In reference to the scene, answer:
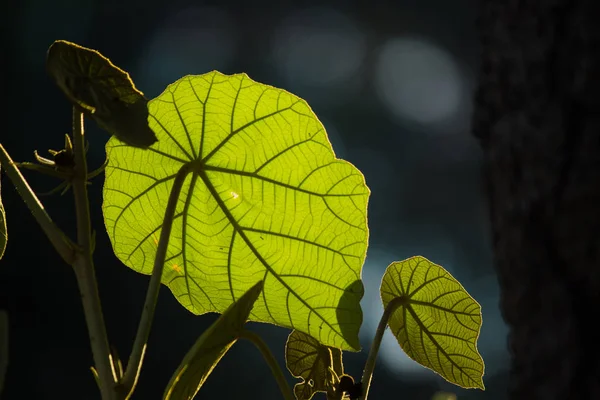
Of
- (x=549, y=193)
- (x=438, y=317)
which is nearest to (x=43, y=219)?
(x=438, y=317)

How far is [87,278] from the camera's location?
579 millimetres

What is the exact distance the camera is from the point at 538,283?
8.33ft

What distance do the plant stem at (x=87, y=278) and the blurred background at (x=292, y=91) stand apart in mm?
5404

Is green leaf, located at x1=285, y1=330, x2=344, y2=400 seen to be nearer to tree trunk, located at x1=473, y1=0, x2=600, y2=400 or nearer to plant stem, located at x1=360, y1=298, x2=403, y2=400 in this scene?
plant stem, located at x1=360, y1=298, x2=403, y2=400

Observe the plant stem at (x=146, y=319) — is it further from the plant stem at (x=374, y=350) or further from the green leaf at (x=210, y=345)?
the plant stem at (x=374, y=350)

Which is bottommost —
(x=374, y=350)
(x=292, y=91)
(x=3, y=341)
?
(x=3, y=341)

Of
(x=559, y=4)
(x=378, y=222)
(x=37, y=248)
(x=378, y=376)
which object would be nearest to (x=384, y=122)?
(x=378, y=222)

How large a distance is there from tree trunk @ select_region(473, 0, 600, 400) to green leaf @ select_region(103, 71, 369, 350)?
1863 mm

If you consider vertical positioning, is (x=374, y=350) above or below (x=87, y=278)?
above

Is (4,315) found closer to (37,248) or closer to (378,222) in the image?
(37,248)

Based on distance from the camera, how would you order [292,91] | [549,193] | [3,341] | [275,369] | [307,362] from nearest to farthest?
[3,341] < [275,369] < [307,362] < [549,193] < [292,91]

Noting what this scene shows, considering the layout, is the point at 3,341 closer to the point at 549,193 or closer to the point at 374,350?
the point at 374,350

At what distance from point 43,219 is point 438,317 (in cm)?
54

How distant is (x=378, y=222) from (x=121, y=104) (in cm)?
884
